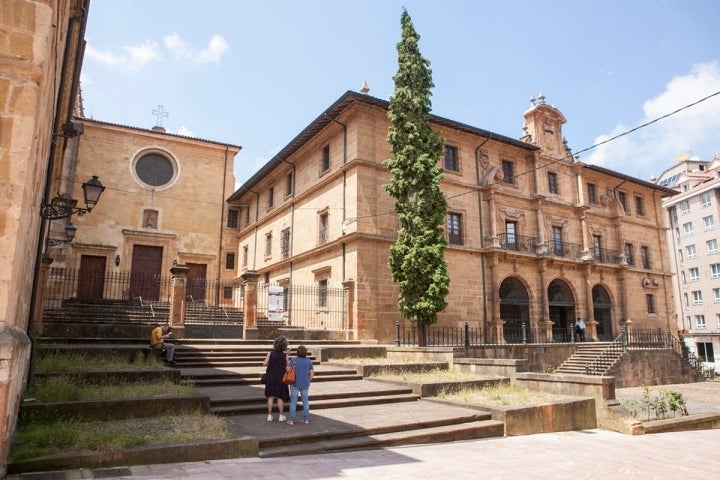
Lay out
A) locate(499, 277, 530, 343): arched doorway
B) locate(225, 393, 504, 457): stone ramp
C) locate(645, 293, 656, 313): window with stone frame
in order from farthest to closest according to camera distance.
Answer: locate(645, 293, 656, 313): window with stone frame < locate(499, 277, 530, 343): arched doorway < locate(225, 393, 504, 457): stone ramp

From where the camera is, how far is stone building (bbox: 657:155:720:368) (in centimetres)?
4716

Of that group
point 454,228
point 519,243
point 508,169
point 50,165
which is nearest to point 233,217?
point 454,228

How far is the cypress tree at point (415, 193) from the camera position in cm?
1791

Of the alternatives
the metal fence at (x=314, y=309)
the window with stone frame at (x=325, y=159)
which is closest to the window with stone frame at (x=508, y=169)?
the window with stone frame at (x=325, y=159)

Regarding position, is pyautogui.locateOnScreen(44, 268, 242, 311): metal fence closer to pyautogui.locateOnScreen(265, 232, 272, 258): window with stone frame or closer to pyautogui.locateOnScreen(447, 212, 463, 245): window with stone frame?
pyautogui.locateOnScreen(265, 232, 272, 258): window with stone frame

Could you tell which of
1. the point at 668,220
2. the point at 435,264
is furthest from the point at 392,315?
the point at 668,220

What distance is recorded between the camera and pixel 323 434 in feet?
25.1

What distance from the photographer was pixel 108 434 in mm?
6465

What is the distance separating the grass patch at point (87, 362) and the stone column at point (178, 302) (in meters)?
3.58

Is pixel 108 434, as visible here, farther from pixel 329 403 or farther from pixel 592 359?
pixel 592 359

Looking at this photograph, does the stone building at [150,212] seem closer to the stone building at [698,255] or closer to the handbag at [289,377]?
the handbag at [289,377]

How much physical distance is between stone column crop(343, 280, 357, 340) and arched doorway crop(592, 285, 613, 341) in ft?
50.5

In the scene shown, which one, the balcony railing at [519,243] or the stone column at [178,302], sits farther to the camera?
the balcony railing at [519,243]

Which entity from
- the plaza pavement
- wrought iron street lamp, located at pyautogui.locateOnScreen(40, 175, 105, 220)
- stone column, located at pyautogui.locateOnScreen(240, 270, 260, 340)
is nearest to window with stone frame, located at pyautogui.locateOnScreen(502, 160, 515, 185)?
stone column, located at pyautogui.locateOnScreen(240, 270, 260, 340)
